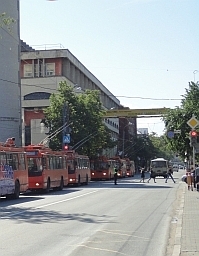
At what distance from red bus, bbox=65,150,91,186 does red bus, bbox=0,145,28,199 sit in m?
12.8

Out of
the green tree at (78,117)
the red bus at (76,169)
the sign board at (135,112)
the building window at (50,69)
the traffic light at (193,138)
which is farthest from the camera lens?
Answer: the sign board at (135,112)

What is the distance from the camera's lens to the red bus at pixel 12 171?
2877 centimetres

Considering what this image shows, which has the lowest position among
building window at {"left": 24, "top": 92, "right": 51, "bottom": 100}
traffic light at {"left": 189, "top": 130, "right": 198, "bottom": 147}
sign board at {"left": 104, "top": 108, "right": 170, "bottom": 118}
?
traffic light at {"left": 189, "top": 130, "right": 198, "bottom": 147}

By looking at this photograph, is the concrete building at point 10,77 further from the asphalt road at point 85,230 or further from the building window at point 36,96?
the asphalt road at point 85,230

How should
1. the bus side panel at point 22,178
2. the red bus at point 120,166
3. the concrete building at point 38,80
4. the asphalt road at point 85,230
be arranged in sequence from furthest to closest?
1. the concrete building at point 38,80
2. the red bus at point 120,166
3. the bus side panel at point 22,178
4. the asphalt road at point 85,230

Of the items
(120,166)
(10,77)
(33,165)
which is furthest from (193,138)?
(120,166)

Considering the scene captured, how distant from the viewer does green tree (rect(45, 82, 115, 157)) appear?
62.1m

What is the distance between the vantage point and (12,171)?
99.6 ft

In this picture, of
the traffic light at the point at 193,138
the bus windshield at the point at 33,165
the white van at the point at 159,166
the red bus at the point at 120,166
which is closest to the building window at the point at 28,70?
the red bus at the point at 120,166

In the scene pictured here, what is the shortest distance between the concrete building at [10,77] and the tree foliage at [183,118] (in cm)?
2462

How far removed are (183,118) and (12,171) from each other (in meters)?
13.7

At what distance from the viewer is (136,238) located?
47.2ft

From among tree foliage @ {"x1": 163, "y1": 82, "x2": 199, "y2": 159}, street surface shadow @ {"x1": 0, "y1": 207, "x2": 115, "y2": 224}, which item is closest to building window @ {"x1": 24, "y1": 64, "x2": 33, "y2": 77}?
tree foliage @ {"x1": 163, "y1": 82, "x2": 199, "y2": 159}

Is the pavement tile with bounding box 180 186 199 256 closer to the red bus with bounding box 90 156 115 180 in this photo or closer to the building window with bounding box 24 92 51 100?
the red bus with bounding box 90 156 115 180
